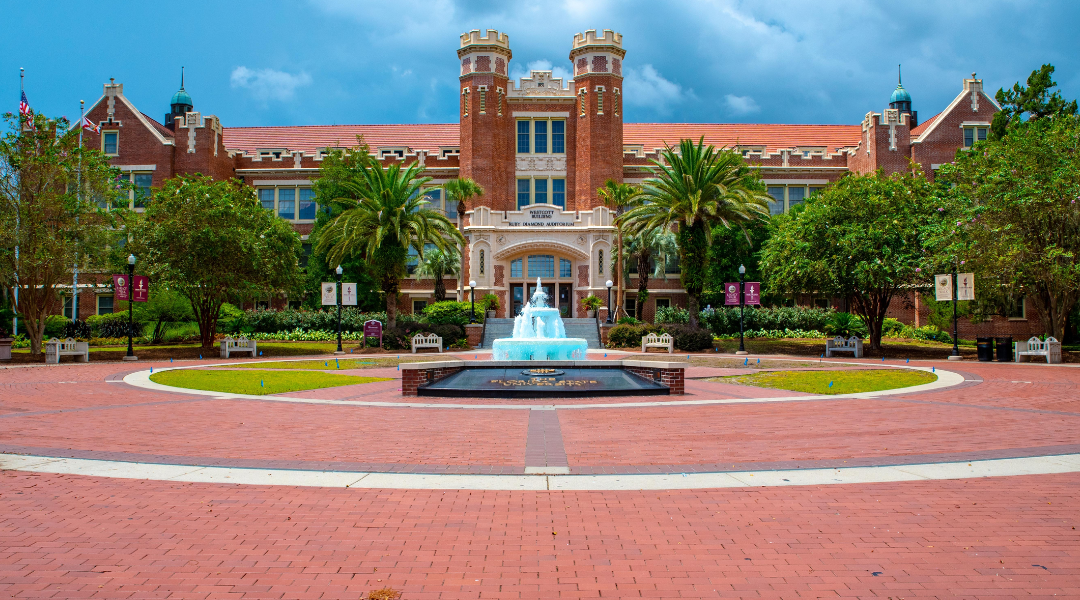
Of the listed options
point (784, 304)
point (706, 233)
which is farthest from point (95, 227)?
point (784, 304)

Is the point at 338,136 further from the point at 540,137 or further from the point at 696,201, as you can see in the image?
the point at 696,201

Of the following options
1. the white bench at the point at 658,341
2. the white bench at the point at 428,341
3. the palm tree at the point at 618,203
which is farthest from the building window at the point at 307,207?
the white bench at the point at 658,341

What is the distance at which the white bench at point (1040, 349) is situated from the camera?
2328 cm

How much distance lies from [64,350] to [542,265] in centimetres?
2582

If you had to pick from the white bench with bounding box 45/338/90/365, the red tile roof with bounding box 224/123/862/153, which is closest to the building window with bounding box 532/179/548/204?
the red tile roof with bounding box 224/123/862/153

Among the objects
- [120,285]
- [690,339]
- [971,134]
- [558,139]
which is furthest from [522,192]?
[971,134]

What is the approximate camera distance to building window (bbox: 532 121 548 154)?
4550 cm

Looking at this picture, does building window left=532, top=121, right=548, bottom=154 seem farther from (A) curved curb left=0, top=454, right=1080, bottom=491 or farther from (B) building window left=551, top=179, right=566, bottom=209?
(A) curved curb left=0, top=454, right=1080, bottom=491

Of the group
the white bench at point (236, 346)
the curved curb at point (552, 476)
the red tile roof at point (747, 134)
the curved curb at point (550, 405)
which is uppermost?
the red tile roof at point (747, 134)

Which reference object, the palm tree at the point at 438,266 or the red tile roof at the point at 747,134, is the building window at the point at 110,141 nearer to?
the palm tree at the point at 438,266

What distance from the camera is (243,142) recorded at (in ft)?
176

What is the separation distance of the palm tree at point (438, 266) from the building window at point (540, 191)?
743 cm

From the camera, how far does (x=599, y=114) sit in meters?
44.0

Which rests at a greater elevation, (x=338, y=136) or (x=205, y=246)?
(x=338, y=136)
